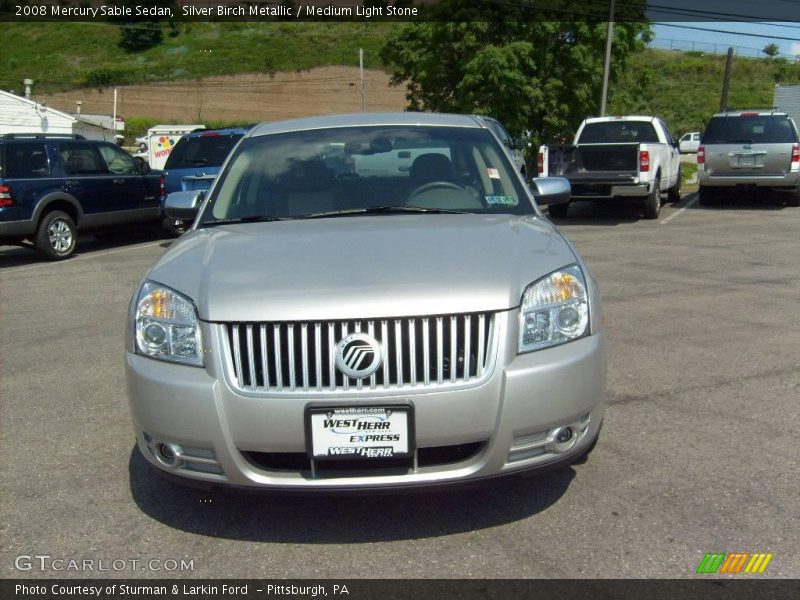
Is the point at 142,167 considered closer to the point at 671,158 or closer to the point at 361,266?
the point at 671,158

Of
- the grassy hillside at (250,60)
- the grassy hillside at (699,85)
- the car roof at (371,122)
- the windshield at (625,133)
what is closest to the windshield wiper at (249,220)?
the car roof at (371,122)

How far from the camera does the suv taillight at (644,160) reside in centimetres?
1495

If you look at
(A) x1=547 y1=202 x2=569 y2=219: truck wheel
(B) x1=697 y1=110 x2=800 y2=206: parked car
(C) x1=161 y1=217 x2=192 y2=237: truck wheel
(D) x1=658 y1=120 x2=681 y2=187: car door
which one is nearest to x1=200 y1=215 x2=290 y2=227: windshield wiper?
(C) x1=161 y1=217 x2=192 y2=237: truck wheel

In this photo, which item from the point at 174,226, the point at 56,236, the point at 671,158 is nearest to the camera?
the point at 56,236

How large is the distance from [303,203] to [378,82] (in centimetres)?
6944

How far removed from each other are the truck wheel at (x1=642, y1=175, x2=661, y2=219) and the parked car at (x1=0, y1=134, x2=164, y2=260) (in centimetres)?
853

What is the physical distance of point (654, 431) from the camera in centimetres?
461

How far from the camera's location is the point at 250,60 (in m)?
75.2

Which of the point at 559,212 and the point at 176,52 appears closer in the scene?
the point at 559,212

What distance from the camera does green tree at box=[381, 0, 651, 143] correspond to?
94.2 ft

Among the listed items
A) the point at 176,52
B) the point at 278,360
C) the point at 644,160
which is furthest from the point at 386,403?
the point at 176,52

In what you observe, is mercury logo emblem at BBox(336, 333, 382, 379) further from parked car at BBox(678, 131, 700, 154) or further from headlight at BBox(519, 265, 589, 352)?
parked car at BBox(678, 131, 700, 154)

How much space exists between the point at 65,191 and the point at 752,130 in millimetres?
12904

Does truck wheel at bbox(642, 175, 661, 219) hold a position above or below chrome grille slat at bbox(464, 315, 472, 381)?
below
